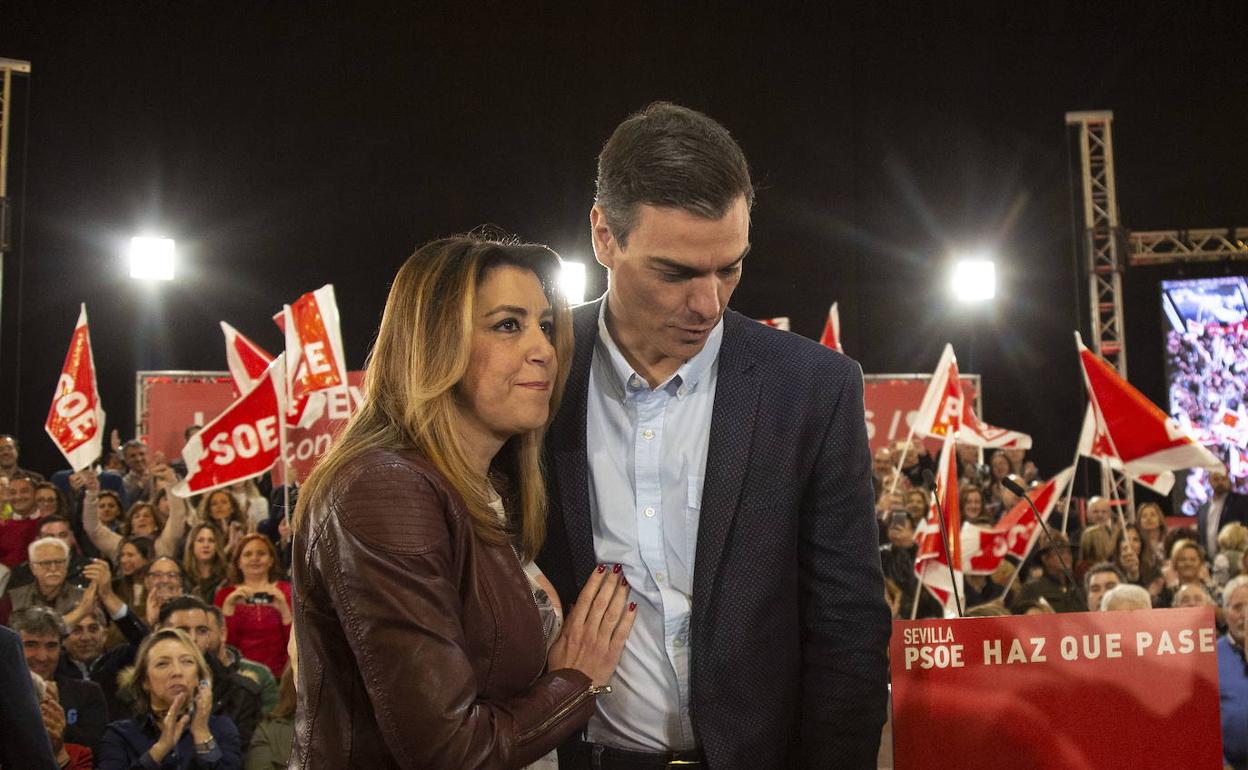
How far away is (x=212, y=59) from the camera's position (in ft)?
52.6

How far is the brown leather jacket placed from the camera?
5.20 ft

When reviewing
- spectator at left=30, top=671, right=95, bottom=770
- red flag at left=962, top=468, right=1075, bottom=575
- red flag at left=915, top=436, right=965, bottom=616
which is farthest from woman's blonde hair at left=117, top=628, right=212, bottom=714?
red flag at left=962, top=468, right=1075, bottom=575

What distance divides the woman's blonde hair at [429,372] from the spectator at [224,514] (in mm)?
6997

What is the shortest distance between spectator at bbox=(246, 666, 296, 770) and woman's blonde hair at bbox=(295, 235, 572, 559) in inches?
154

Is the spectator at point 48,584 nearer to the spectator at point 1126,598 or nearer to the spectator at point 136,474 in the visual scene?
the spectator at point 136,474

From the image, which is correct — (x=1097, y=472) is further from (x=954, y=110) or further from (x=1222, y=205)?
(x=954, y=110)

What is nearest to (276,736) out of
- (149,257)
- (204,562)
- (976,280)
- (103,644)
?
(103,644)

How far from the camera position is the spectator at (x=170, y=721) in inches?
201

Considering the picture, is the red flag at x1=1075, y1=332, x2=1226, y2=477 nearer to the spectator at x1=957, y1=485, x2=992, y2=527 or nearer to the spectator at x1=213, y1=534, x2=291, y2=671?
the spectator at x1=957, y1=485, x2=992, y2=527

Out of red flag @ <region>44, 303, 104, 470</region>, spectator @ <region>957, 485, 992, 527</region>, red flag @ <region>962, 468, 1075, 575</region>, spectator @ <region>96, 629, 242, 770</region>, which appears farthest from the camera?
spectator @ <region>957, 485, 992, 527</region>

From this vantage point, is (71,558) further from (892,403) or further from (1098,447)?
(892,403)

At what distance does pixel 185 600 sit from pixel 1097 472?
13138 mm

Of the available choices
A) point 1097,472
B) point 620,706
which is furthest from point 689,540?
point 1097,472

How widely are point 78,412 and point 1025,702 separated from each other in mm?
8664
